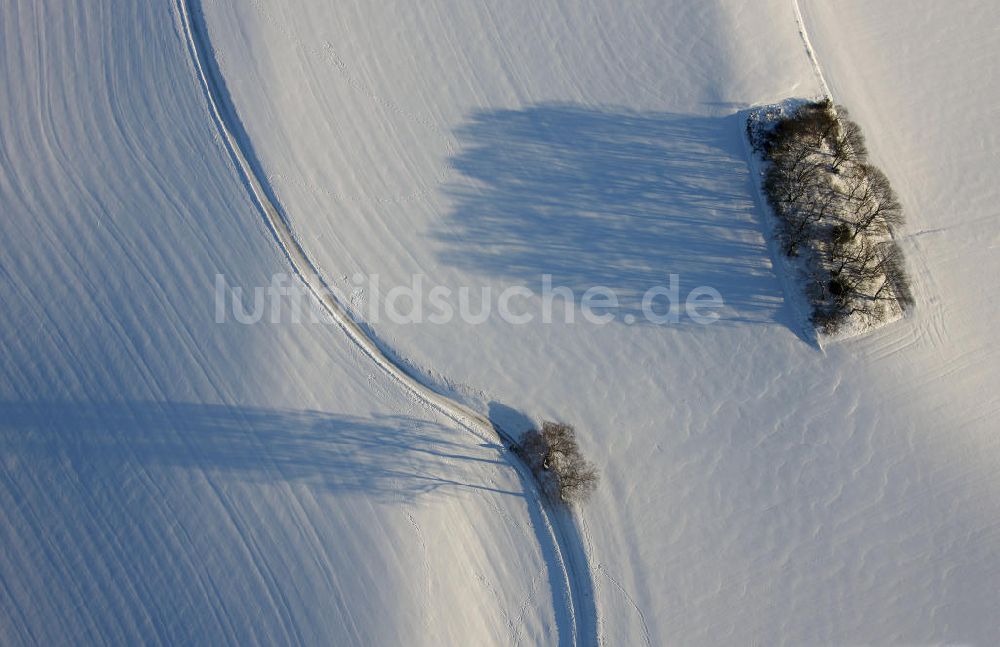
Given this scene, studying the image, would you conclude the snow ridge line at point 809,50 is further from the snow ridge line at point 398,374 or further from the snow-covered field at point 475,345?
the snow ridge line at point 398,374

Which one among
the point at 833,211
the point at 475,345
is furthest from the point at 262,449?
the point at 833,211

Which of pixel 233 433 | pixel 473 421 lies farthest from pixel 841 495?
pixel 233 433

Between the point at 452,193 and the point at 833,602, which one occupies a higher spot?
the point at 452,193

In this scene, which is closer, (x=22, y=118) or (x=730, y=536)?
(x=730, y=536)

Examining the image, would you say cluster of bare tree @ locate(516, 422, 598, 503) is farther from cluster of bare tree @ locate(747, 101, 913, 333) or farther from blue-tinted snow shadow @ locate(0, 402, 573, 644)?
cluster of bare tree @ locate(747, 101, 913, 333)

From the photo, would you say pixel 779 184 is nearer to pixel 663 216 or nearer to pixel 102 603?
pixel 663 216

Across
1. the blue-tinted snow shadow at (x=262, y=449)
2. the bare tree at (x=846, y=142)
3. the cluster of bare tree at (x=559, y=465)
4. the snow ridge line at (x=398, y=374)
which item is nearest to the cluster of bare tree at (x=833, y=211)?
the bare tree at (x=846, y=142)
